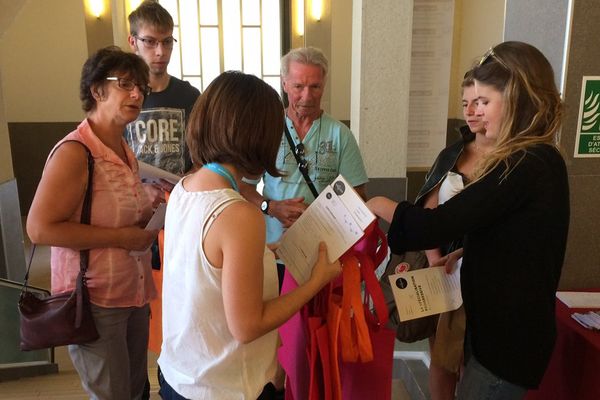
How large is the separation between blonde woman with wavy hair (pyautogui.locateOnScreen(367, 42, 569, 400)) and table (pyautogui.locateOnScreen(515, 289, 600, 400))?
0.23m

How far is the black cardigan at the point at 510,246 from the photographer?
122 centimetres

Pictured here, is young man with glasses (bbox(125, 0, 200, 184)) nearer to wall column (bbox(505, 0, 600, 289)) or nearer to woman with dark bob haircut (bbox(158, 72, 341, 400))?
woman with dark bob haircut (bbox(158, 72, 341, 400))

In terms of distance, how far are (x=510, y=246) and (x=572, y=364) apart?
0.60 metres

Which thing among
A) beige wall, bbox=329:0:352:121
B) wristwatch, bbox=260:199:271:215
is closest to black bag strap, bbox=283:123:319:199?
wristwatch, bbox=260:199:271:215

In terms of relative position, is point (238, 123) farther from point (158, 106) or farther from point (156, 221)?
point (158, 106)

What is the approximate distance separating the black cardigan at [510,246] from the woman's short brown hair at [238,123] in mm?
470

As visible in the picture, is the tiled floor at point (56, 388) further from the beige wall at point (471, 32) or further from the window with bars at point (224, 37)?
the window with bars at point (224, 37)

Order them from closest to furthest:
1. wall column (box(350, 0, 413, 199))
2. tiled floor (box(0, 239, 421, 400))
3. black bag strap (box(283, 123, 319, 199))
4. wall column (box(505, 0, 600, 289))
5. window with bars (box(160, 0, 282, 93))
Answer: wall column (box(505, 0, 600, 289)) < black bag strap (box(283, 123, 319, 199)) < tiled floor (box(0, 239, 421, 400)) < wall column (box(350, 0, 413, 199)) < window with bars (box(160, 0, 282, 93))

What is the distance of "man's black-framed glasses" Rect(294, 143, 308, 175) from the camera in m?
2.12

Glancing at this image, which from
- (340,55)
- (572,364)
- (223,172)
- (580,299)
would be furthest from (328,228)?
(340,55)

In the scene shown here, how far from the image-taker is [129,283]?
1612 mm

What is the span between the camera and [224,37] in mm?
9414

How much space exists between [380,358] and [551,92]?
0.82 meters

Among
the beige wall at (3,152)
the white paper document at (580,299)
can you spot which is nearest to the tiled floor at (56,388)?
the white paper document at (580,299)
